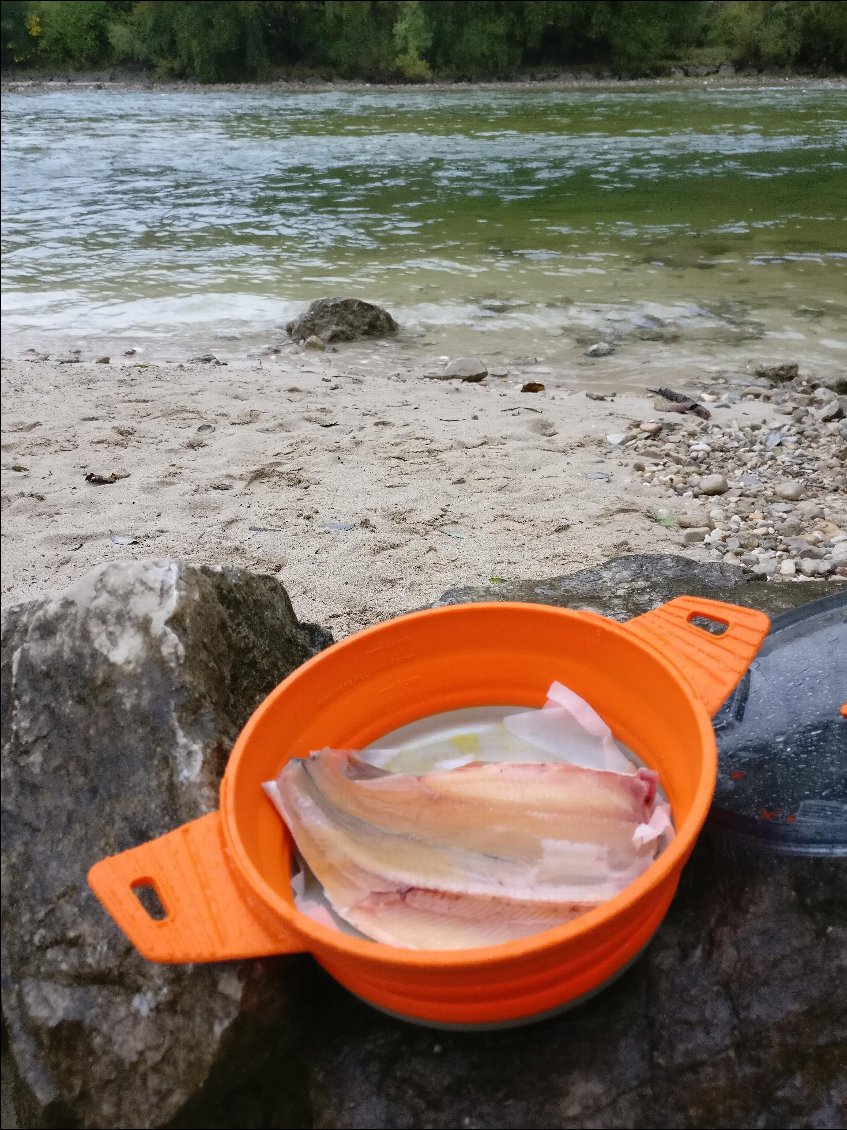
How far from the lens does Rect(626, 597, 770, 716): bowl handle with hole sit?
123cm

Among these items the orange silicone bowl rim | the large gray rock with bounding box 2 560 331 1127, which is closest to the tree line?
the large gray rock with bounding box 2 560 331 1127

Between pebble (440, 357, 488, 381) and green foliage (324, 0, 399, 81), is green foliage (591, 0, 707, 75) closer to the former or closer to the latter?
green foliage (324, 0, 399, 81)

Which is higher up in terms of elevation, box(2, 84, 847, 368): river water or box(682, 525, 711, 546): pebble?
box(2, 84, 847, 368): river water

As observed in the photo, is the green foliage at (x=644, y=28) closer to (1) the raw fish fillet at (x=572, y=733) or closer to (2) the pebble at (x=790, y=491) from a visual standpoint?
(2) the pebble at (x=790, y=491)

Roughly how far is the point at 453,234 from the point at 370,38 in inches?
1381

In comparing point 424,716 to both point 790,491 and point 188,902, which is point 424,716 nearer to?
point 188,902

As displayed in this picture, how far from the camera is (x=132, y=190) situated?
41.7ft

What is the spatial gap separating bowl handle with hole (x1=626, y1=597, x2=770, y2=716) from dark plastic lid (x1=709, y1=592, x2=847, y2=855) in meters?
0.17

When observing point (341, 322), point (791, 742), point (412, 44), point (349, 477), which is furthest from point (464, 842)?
point (412, 44)

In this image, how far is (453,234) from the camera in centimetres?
903

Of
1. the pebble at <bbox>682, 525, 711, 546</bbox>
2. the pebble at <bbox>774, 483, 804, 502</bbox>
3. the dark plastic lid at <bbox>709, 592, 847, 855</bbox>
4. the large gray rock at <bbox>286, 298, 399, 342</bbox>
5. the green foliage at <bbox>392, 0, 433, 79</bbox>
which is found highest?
the green foliage at <bbox>392, 0, 433, 79</bbox>

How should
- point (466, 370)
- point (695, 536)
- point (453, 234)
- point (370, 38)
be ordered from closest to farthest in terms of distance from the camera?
point (695, 536)
point (466, 370)
point (453, 234)
point (370, 38)

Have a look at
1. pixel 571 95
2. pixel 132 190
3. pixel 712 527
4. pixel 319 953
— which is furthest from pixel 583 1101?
pixel 571 95

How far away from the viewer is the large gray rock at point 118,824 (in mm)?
1002
